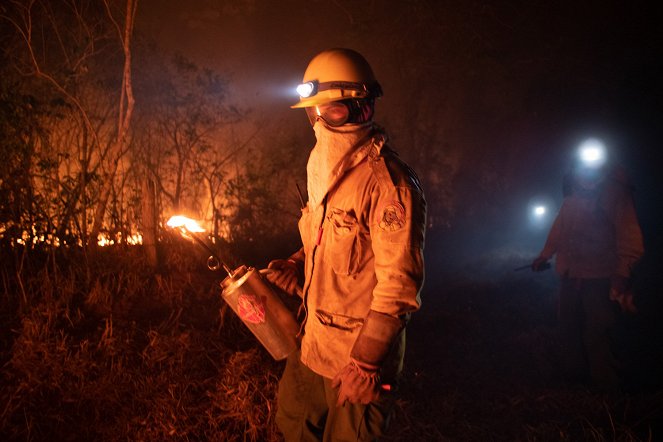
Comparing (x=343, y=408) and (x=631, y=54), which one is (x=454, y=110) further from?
(x=343, y=408)

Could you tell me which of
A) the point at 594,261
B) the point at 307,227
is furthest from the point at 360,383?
the point at 594,261

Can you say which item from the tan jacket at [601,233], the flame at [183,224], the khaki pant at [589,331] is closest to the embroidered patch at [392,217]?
the flame at [183,224]

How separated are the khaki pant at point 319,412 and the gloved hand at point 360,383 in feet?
0.44

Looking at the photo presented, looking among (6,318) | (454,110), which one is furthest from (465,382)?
(454,110)

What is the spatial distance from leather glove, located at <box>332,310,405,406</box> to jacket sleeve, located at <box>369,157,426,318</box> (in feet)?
0.14

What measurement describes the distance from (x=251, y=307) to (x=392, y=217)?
945 mm

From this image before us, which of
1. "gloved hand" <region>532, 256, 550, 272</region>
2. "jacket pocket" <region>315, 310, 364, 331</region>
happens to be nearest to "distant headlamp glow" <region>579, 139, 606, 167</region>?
"gloved hand" <region>532, 256, 550, 272</region>

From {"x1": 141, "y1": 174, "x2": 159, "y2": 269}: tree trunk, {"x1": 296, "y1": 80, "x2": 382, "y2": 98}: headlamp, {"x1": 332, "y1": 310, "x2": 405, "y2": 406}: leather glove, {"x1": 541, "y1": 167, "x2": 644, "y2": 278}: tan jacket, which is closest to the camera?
{"x1": 332, "y1": 310, "x2": 405, "y2": 406}: leather glove

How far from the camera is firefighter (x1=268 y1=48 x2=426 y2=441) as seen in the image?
1.73 meters

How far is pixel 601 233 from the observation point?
402 centimetres

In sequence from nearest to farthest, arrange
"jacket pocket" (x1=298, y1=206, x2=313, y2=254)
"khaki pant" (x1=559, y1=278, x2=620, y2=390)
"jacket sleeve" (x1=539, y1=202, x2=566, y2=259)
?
"jacket pocket" (x1=298, y1=206, x2=313, y2=254) → "khaki pant" (x1=559, y1=278, x2=620, y2=390) → "jacket sleeve" (x1=539, y1=202, x2=566, y2=259)

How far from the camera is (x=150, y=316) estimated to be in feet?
13.8

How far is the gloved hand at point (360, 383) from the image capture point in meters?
1.73

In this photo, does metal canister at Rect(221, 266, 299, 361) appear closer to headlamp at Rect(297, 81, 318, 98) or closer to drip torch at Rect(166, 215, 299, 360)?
drip torch at Rect(166, 215, 299, 360)
